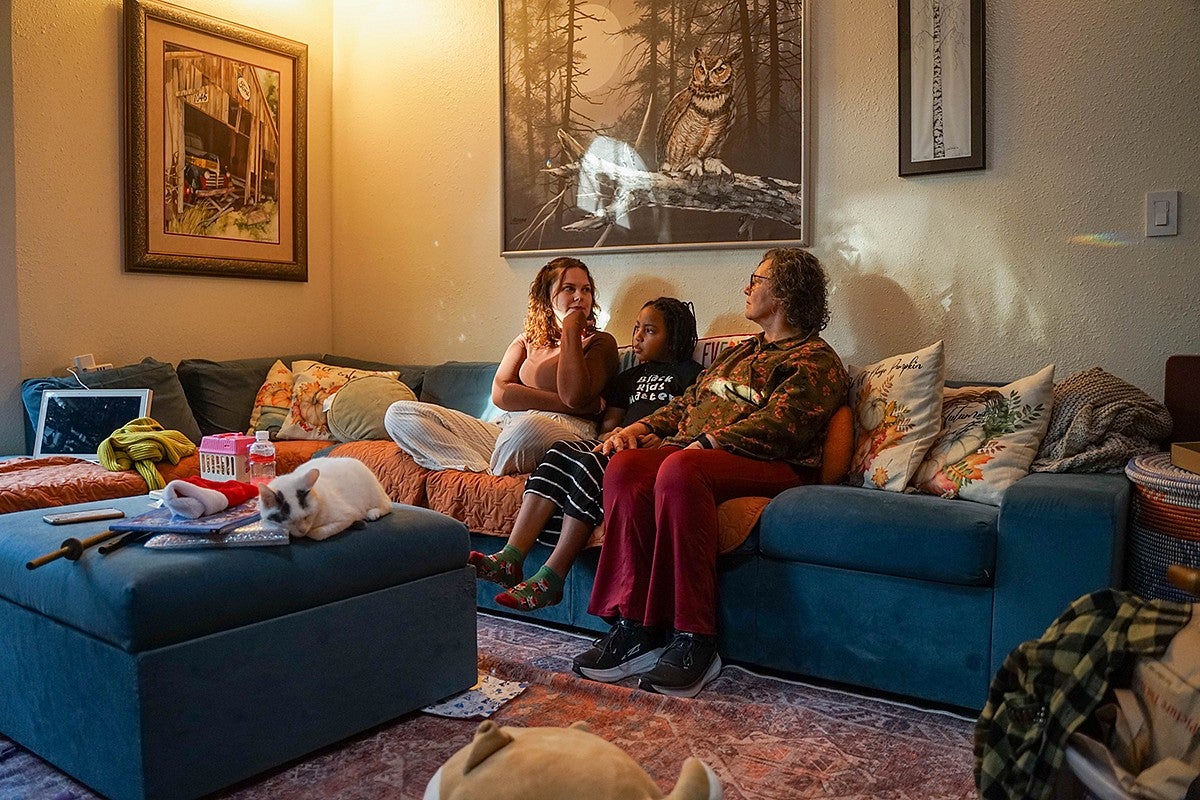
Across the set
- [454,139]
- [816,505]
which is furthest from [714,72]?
[816,505]

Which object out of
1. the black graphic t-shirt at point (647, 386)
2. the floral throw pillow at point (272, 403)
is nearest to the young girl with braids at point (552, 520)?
the black graphic t-shirt at point (647, 386)

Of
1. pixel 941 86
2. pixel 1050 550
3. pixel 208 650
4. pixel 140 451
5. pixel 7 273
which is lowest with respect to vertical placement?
pixel 208 650

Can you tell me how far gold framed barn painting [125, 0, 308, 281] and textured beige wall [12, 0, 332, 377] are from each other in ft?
0.24

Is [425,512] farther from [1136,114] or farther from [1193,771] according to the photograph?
[1136,114]

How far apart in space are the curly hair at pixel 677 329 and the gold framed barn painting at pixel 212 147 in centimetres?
203

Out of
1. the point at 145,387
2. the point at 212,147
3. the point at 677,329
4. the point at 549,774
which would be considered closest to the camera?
the point at 549,774

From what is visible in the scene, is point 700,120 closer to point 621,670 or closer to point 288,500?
point 621,670

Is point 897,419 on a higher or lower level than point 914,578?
higher

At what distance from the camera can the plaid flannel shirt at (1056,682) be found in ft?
3.58

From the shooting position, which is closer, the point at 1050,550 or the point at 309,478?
the point at 309,478

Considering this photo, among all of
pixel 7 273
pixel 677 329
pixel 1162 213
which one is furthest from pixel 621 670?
pixel 7 273

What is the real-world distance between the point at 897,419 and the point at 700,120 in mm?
1430

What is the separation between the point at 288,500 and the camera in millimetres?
1965

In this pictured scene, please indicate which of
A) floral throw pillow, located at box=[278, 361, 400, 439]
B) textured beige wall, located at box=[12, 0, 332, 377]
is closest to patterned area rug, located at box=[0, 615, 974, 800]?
floral throw pillow, located at box=[278, 361, 400, 439]
